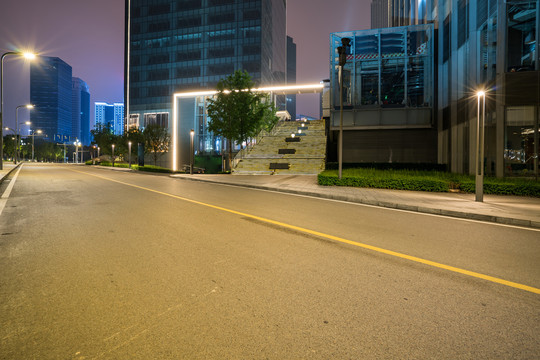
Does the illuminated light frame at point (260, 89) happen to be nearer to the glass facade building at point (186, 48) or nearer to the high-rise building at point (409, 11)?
the glass facade building at point (186, 48)

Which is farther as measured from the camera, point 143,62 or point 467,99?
point 143,62

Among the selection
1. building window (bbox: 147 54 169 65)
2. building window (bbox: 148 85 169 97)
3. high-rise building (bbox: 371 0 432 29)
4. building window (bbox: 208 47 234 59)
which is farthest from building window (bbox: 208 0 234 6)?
high-rise building (bbox: 371 0 432 29)

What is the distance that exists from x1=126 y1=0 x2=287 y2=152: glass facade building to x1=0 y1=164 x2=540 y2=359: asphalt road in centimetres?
6834

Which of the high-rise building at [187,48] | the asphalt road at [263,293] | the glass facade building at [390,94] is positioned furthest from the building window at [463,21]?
the high-rise building at [187,48]

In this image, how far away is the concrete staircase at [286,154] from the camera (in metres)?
28.2

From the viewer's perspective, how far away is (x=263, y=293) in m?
3.46

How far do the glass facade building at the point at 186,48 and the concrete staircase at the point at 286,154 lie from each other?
119ft

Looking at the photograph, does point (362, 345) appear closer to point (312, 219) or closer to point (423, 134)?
point (312, 219)

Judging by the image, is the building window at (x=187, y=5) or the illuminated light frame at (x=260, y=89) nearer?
the illuminated light frame at (x=260, y=89)

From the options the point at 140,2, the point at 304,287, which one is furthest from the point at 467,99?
the point at 140,2

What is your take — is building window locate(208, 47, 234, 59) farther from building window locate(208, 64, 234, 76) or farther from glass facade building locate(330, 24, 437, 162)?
glass facade building locate(330, 24, 437, 162)

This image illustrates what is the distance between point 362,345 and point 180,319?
5.27ft

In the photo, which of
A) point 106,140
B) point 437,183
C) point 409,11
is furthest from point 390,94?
point 106,140

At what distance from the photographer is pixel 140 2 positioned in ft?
262
